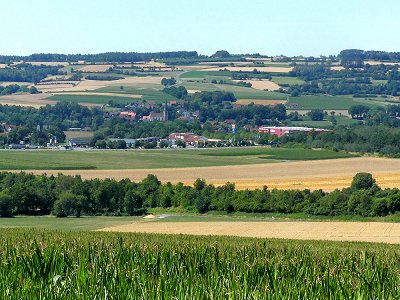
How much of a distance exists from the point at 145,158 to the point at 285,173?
26.8 metres

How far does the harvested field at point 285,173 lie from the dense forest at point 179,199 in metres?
6.92

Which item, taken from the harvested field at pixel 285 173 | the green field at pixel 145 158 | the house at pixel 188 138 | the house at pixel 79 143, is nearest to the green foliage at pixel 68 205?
the harvested field at pixel 285 173

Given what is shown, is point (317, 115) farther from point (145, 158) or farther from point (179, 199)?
point (179, 199)

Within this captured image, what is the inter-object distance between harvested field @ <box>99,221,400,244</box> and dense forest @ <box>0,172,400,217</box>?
7.87m

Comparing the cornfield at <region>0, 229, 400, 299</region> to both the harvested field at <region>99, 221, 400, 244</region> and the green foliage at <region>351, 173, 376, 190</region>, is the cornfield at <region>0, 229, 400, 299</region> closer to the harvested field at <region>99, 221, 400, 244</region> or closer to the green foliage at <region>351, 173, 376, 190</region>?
the harvested field at <region>99, 221, 400, 244</region>

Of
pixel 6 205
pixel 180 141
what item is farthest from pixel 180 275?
pixel 180 141

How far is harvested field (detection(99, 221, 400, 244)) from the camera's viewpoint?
5800 cm

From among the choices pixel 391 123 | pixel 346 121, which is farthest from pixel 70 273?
pixel 346 121

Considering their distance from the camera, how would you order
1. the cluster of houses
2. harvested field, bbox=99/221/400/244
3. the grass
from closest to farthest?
1. harvested field, bbox=99/221/400/244
2. the grass
3. the cluster of houses

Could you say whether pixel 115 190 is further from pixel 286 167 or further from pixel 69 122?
pixel 69 122

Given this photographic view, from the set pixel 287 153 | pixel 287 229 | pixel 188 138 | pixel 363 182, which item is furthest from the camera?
pixel 188 138

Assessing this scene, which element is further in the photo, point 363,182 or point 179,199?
point 363,182

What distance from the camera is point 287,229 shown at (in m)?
63.7

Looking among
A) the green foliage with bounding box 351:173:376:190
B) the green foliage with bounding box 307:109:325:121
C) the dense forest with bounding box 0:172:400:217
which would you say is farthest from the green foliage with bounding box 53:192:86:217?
the green foliage with bounding box 307:109:325:121
